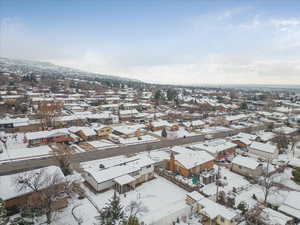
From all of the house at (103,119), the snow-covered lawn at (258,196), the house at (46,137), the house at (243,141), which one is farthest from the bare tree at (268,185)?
the house at (103,119)

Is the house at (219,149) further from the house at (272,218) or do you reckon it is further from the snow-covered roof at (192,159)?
the house at (272,218)

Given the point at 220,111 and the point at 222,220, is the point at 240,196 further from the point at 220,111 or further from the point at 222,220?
the point at 220,111

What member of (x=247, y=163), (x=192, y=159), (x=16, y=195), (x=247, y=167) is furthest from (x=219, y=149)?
(x=16, y=195)

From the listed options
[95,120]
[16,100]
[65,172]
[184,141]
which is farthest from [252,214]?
[16,100]

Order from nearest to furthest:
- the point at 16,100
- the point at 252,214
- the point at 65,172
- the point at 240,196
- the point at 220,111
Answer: the point at 252,214 < the point at 240,196 < the point at 65,172 < the point at 16,100 < the point at 220,111

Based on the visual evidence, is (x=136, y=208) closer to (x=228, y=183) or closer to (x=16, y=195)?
(x=16, y=195)

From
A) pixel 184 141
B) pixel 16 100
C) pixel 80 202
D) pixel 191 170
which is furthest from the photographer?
pixel 16 100
